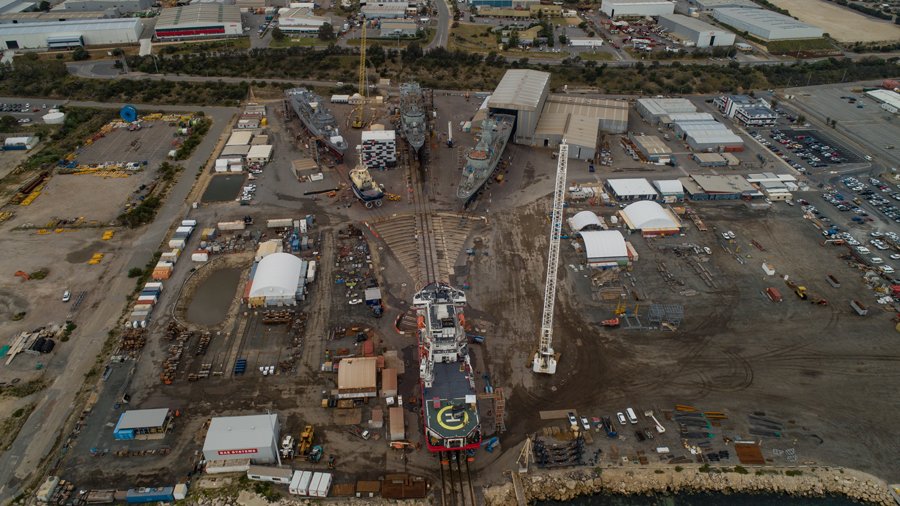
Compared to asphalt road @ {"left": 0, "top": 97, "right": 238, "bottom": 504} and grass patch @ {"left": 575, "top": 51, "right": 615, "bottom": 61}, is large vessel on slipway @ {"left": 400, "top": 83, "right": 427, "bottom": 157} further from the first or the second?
grass patch @ {"left": 575, "top": 51, "right": 615, "bottom": 61}

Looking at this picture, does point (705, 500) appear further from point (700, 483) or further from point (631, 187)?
point (631, 187)

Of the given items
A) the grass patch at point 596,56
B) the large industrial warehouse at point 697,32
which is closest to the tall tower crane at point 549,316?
the grass patch at point 596,56

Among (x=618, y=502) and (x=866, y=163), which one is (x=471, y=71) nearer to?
(x=866, y=163)

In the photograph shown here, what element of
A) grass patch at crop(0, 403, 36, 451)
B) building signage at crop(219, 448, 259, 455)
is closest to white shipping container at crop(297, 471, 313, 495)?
building signage at crop(219, 448, 259, 455)

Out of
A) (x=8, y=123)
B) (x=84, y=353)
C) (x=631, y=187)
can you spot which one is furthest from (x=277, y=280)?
(x=8, y=123)

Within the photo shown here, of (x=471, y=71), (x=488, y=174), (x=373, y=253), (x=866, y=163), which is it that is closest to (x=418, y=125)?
(x=488, y=174)

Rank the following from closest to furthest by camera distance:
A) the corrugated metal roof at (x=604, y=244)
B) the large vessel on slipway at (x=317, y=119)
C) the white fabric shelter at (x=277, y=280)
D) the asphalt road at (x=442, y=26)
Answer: the white fabric shelter at (x=277, y=280) → the corrugated metal roof at (x=604, y=244) → the large vessel on slipway at (x=317, y=119) → the asphalt road at (x=442, y=26)

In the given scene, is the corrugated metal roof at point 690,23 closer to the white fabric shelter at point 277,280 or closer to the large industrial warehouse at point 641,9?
the large industrial warehouse at point 641,9
